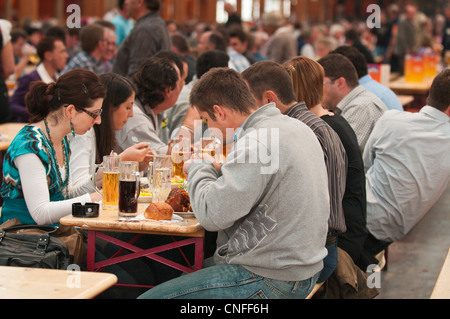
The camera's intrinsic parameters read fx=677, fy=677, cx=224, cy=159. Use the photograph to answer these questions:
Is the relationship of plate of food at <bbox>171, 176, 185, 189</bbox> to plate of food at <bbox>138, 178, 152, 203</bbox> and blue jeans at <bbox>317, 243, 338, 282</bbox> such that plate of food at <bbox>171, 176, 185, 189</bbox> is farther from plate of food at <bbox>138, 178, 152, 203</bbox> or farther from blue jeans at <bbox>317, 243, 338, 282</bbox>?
blue jeans at <bbox>317, 243, 338, 282</bbox>

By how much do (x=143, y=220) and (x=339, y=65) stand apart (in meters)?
2.14

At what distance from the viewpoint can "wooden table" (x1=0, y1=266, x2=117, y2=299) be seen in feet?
5.64

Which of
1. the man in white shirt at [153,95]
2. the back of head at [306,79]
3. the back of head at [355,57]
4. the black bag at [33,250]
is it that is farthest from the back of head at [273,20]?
the black bag at [33,250]

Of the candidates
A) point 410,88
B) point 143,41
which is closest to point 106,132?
point 143,41

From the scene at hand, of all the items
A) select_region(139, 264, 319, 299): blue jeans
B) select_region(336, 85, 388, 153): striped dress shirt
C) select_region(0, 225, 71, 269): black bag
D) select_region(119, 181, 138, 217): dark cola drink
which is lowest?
select_region(139, 264, 319, 299): blue jeans

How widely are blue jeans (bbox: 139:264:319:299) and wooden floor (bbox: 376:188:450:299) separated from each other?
186 cm

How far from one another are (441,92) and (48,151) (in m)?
1.98

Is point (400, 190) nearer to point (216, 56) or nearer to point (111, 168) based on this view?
point (111, 168)

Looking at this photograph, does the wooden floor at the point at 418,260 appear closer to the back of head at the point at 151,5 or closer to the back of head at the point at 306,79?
the back of head at the point at 306,79

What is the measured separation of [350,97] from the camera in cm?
416

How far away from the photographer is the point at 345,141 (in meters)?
3.01

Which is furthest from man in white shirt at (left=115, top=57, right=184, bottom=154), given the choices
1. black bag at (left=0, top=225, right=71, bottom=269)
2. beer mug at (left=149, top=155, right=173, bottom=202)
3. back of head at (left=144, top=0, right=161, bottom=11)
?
back of head at (left=144, top=0, right=161, bottom=11)

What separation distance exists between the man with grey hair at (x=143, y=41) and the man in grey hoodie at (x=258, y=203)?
3267mm

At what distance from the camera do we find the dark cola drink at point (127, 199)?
2436 millimetres
